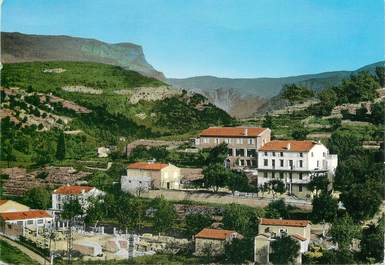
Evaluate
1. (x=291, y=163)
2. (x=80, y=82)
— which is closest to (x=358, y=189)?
(x=291, y=163)

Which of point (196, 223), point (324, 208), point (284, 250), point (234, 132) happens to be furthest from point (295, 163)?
point (284, 250)

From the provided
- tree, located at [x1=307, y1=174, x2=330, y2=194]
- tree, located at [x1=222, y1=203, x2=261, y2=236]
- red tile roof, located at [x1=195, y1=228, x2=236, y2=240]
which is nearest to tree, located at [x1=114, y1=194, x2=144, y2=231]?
red tile roof, located at [x1=195, y1=228, x2=236, y2=240]

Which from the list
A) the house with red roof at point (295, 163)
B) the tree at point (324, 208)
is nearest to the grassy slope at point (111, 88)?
the house with red roof at point (295, 163)

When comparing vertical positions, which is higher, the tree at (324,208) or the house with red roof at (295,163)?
the house with red roof at (295,163)

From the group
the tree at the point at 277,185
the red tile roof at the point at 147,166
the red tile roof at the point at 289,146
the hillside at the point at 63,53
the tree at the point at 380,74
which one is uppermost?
the hillside at the point at 63,53

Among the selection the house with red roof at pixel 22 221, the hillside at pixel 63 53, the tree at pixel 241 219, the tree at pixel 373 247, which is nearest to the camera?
the tree at pixel 373 247

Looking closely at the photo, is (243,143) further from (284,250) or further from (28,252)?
(28,252)

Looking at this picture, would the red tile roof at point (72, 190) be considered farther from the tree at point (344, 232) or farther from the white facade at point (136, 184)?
the tree at point (344, 232)
